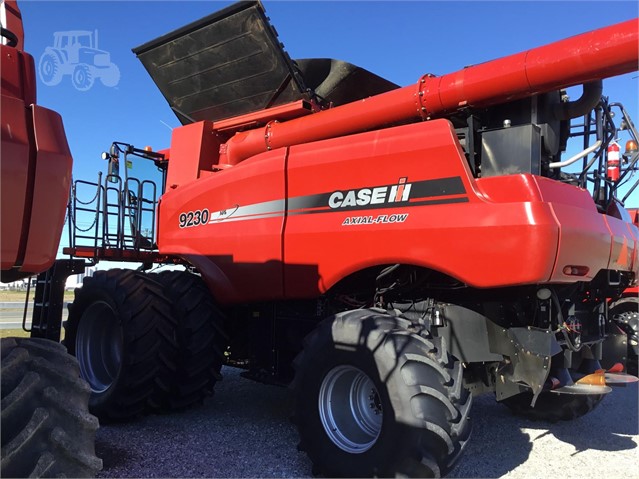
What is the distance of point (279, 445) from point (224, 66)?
3.54 meters

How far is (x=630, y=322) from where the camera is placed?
6449 millimetres

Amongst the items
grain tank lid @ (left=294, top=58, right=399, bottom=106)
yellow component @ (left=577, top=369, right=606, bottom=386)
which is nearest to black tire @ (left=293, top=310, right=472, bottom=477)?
yellow component @ (left=577, top=369, right=606, bottom=386)

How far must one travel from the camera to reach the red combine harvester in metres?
1.97

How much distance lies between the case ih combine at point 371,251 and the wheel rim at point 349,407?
1 centimetres

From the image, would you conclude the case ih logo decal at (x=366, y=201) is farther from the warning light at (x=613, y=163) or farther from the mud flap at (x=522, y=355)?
the warning light at (x=613, y=163)

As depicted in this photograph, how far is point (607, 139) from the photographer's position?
418 centimetres

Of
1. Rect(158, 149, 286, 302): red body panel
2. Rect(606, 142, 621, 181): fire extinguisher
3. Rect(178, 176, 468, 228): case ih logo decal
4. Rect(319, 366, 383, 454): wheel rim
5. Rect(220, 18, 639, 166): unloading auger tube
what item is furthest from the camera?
Rect(158, 149, 286, 302): red body panel

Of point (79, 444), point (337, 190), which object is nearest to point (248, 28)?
point (337, 190)

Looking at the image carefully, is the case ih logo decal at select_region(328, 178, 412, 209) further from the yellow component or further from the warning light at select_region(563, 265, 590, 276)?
the yellow component

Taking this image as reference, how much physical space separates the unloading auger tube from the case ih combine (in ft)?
0.05

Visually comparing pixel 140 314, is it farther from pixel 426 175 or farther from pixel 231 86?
pixel 426 175

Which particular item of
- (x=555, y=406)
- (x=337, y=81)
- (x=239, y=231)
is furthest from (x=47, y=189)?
(x=555, y=406)

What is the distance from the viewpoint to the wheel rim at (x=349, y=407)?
369cm

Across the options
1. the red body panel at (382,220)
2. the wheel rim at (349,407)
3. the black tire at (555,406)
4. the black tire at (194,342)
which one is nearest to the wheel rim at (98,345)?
the black tire at (194,342)
